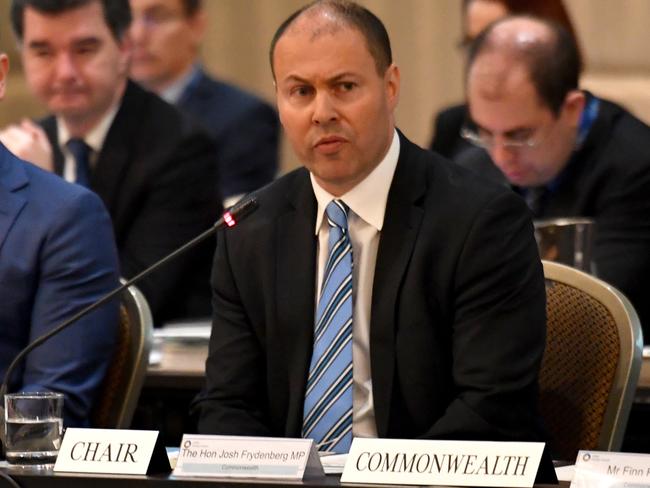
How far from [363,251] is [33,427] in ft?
2.28

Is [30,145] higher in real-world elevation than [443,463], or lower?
lower

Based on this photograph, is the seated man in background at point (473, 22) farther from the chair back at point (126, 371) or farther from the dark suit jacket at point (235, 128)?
the chair back at point (126, 371)

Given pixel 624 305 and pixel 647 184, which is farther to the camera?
pixel 647 184

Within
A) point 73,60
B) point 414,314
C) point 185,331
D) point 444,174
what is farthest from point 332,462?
point 73,60

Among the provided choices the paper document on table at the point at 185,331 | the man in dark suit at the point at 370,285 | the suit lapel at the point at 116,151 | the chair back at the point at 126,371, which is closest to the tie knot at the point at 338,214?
the man in dark suit at the point at 370,285

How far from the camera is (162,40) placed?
5.75 metres

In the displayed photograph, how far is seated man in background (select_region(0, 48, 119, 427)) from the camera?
9.03ft

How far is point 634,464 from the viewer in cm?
179

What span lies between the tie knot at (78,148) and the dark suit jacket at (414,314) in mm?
1672

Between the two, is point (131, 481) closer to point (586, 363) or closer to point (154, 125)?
point (586, 363)

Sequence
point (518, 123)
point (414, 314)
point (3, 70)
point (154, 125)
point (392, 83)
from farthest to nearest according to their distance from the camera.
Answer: point (154, 125) → point (518, 123) → point (3, 70) → point (392, 83) → point (414, 314)

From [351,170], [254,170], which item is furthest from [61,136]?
[351,170]

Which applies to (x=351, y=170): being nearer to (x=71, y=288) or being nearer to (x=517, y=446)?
(x=71, y=288)

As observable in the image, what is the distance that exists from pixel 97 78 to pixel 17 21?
0.31m
